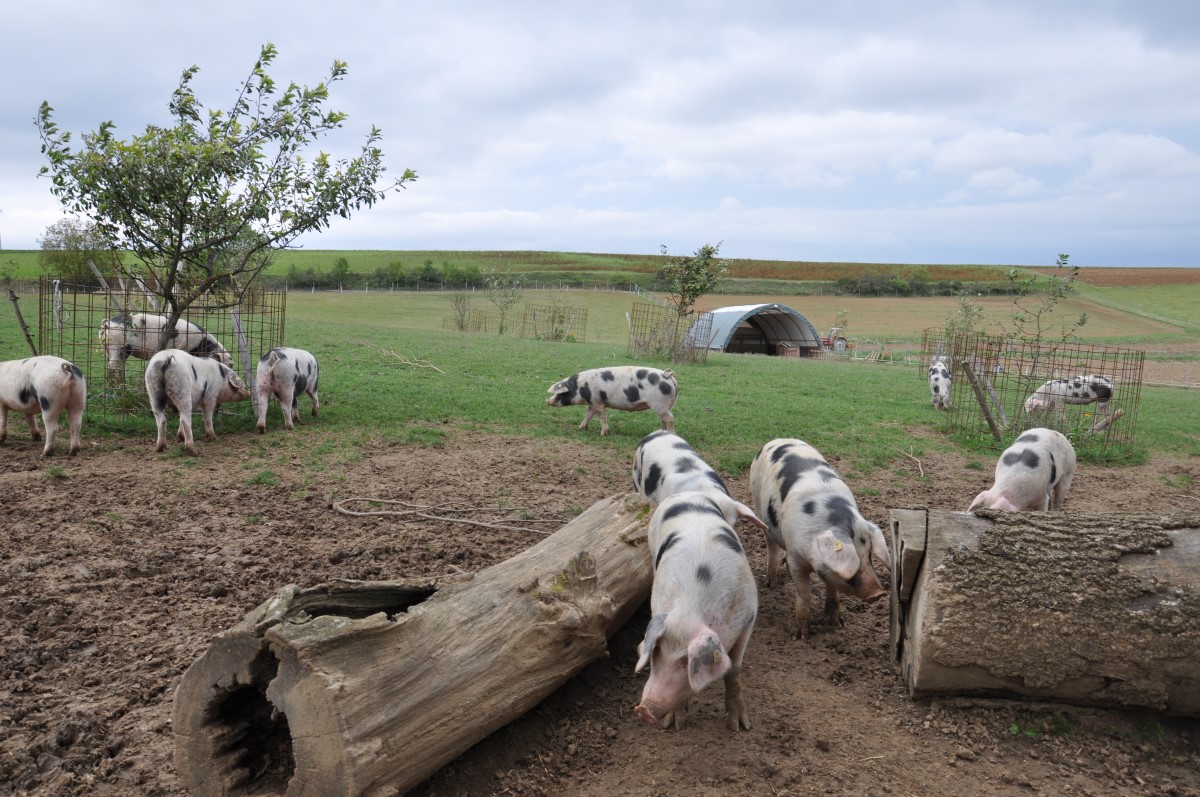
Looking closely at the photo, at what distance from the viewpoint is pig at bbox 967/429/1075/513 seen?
21.6 feet

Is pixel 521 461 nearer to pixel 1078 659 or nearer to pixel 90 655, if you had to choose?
pixel 90 655

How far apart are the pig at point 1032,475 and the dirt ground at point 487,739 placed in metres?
1.27

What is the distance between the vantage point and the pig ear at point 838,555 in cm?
465

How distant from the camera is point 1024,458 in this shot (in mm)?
6879

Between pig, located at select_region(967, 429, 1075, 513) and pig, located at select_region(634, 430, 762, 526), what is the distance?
7.43 feet

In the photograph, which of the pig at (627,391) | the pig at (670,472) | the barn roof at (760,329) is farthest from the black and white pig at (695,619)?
the barn roof at (760,329)

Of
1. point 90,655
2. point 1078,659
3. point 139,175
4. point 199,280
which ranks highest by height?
point 139,175

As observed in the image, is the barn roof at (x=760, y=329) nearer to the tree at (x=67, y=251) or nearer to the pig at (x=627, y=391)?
the pig at (x=627, y=391)

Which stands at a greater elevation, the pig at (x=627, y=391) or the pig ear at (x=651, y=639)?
the pig at (x=627, y=391)

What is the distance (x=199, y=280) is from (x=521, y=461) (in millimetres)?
5853

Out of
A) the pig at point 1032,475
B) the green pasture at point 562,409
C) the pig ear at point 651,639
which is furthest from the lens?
the green pasture at point 562,409

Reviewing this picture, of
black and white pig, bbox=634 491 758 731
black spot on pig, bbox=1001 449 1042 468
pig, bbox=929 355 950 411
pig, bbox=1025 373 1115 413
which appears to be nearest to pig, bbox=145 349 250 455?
black and white pig, bbox=634 491 758 731

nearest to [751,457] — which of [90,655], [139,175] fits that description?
[90,655]

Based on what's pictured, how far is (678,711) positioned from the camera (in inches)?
157
